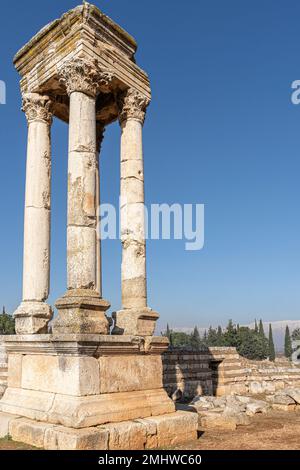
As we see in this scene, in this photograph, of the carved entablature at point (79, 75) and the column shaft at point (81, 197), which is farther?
the carved entablature at point (79, 75)

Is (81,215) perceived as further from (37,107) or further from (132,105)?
(37,107)

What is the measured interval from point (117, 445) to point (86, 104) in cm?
690

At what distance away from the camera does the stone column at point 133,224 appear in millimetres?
10102

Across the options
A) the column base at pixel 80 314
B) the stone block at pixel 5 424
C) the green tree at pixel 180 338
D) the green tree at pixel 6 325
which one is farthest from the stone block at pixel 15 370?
the green tree at pixel 180 338

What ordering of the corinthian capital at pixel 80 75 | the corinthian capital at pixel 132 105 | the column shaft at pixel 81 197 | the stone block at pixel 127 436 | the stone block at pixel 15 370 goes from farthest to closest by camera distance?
the corinthian capital at pixel 132 105 → the corinthian capital at pixel 80 75 → the stone block at pixel 15 370 → the column shaft at pixel 81 197 → the stone block at pixel 127 436

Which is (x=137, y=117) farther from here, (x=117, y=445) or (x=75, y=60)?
(x=117, y=445)

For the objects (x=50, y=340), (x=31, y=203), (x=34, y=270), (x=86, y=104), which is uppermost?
(x=86, y=104)

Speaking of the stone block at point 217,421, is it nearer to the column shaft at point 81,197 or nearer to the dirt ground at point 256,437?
the dirt ground at point 256,437

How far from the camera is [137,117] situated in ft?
37.3

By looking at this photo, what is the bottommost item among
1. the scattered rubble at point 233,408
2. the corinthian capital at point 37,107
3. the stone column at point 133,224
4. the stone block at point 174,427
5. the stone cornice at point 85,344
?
the scattered rubble at point 233,408

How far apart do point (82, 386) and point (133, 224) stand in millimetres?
4095

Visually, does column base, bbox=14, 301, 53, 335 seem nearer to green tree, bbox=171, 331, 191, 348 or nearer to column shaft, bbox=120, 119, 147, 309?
column shaft, bbox=120, 119, 147, 309
